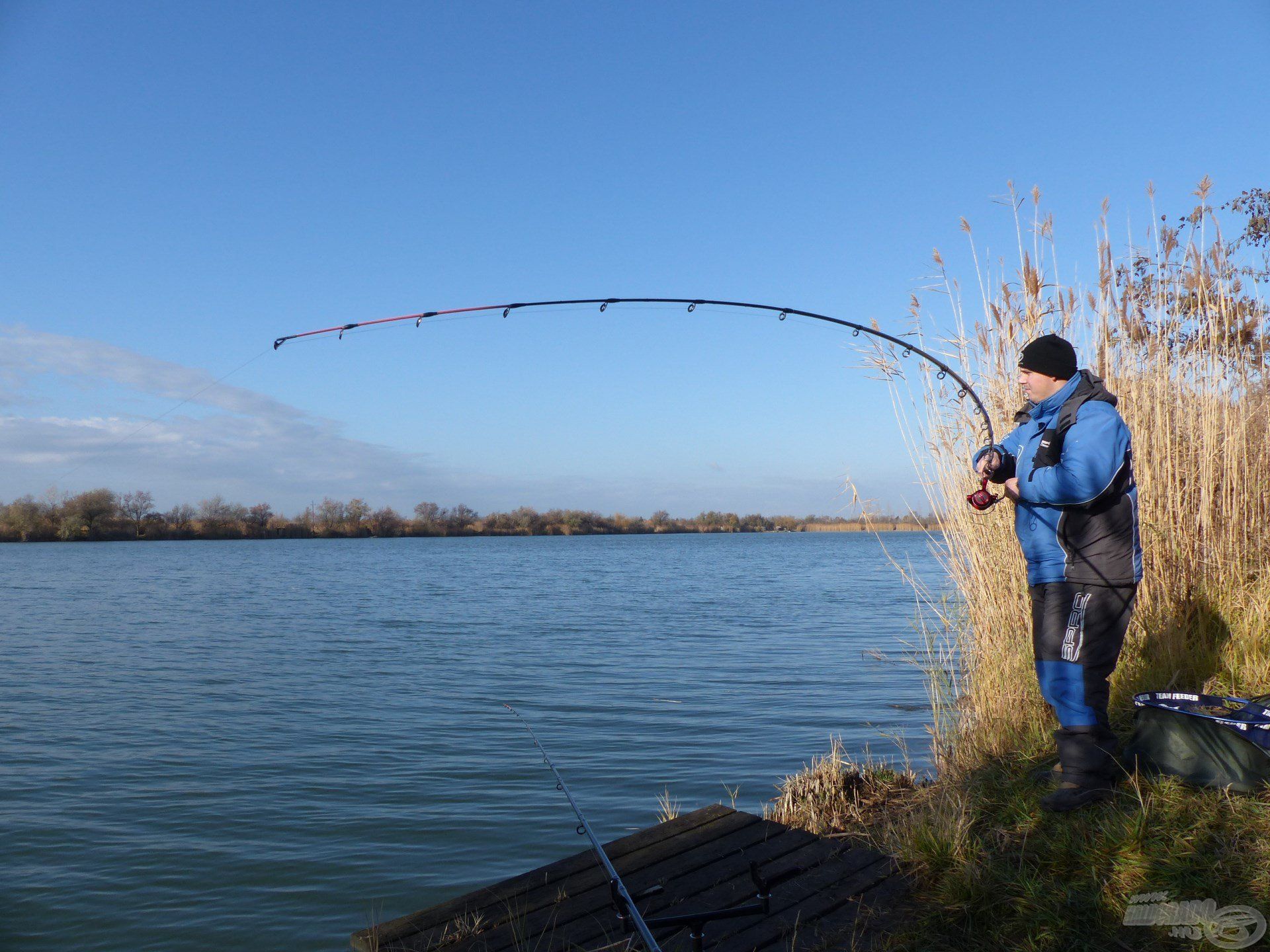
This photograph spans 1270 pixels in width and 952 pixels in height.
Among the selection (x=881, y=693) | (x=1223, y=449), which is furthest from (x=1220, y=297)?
(x=881, y=693)

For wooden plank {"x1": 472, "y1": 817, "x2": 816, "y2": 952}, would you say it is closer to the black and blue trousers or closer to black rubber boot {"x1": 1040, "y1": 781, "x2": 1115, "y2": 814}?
black rubber boot {"x1": 1040, "y1": 781, "x2": 1115, "y2": 814}

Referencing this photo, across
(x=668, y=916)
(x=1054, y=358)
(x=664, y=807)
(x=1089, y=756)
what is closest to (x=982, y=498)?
(x=1054, y=358)

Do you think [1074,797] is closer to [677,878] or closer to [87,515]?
[677,878]

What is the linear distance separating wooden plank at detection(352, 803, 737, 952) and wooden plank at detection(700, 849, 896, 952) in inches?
28.7

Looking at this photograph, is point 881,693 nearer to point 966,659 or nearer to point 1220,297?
point 966,659

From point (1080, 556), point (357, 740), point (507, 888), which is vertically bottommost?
point (357, 740)

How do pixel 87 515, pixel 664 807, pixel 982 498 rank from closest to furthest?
1. pixel 982 498
2. pixel 664 807
3. pixel 87 515

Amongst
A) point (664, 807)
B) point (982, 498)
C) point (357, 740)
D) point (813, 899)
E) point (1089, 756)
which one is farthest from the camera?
point (357, 740)

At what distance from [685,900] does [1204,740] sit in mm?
2150

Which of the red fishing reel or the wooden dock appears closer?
the wooden dock

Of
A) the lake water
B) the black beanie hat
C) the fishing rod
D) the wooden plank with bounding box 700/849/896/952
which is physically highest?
the black beanie hat

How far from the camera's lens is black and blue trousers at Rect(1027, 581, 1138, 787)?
137 inches

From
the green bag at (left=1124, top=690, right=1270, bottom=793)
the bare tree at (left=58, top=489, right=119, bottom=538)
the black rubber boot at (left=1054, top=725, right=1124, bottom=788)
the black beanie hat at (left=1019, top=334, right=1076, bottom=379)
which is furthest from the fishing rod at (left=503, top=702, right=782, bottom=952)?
the bare tree at (left=58, top=489, right=119, bottom=538)

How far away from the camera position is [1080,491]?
340 cm
